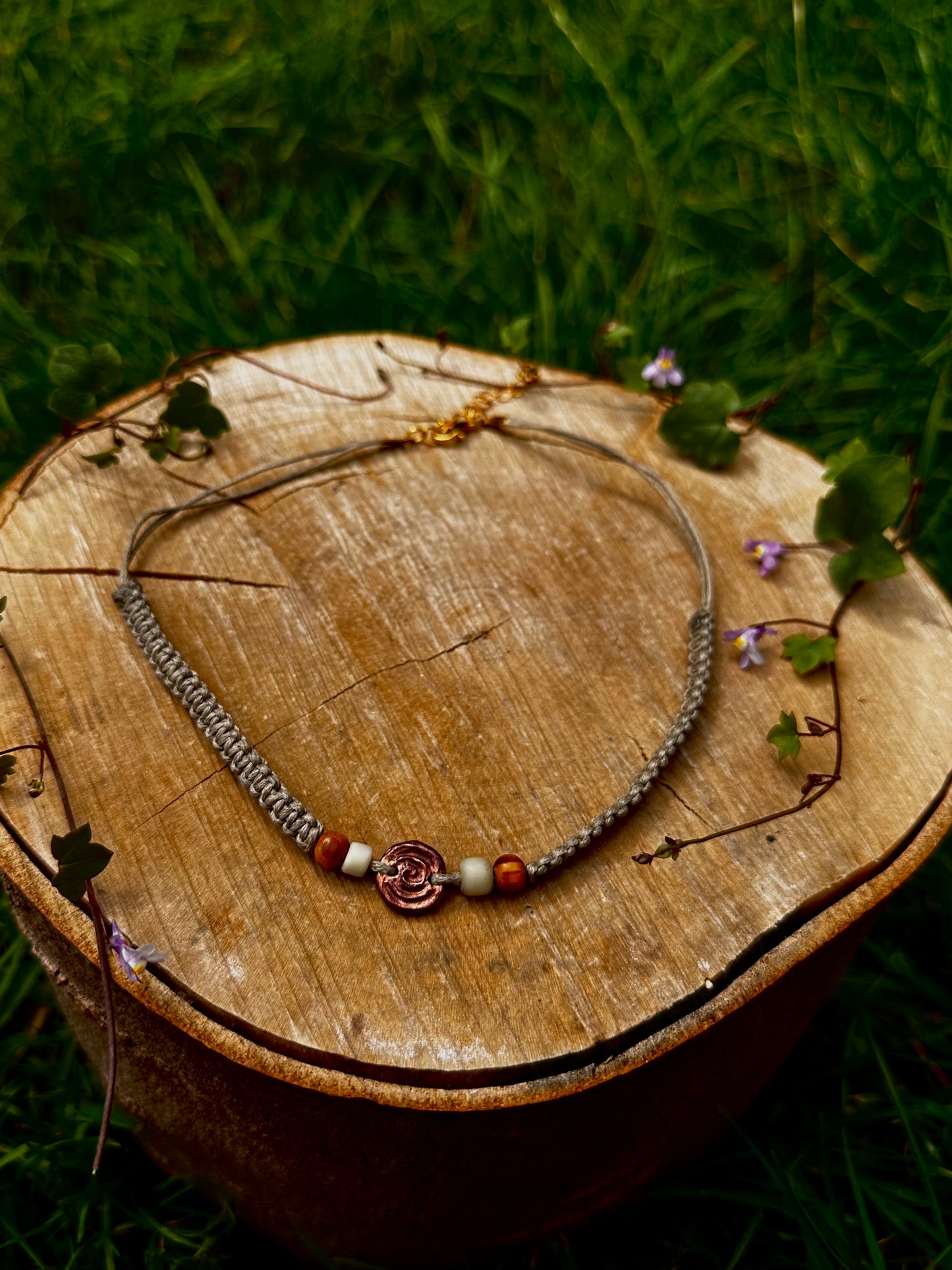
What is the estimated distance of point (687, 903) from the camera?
1279 mm

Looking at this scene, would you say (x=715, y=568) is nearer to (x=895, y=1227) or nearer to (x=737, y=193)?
(x=895, y=1227)

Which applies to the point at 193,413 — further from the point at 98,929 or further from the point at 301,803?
the point at 98,929

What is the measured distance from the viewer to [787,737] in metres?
1.37

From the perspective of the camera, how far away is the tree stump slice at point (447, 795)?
119 cm

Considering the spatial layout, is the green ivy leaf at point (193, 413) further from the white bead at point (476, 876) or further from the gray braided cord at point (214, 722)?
the white bead at point (476, 876)

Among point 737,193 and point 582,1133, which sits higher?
point 737,193

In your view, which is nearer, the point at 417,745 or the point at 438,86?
the point at 417,745

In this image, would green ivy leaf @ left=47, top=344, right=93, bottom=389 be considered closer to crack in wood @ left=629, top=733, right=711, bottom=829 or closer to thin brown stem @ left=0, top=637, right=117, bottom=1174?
thin brown stem @ left=0, top=637, right=117, bottom=1174

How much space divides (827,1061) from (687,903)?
87cm

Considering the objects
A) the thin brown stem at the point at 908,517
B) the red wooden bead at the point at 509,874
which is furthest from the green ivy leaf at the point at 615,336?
the red wooden bead at the point at 509,874

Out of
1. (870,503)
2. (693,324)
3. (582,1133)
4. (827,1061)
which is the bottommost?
(827,1061)

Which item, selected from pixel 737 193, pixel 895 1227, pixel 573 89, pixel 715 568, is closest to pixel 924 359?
pixel 737 193

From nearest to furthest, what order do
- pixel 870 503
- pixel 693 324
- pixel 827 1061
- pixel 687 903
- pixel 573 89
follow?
pixel 687 903 < pixel 870 503 < pixel 827 1061 < pixel 693 324 < pixel 573 89

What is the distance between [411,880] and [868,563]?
0.85 metres
